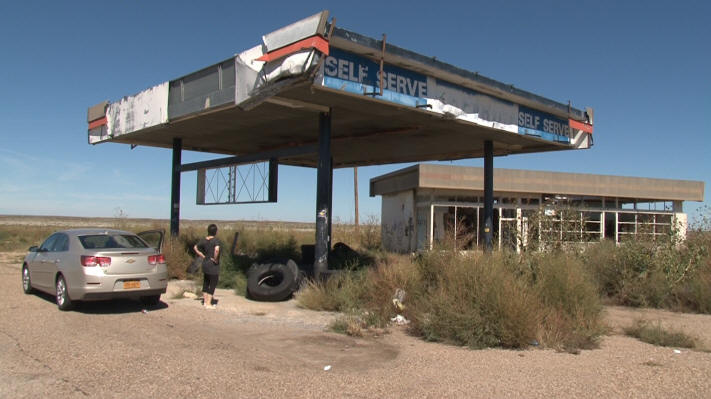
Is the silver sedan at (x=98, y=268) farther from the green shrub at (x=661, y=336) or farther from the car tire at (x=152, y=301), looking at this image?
the green shrub at (x=661, y=336)

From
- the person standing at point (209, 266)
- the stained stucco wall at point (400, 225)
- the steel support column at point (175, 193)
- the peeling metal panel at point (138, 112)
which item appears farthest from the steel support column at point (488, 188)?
the stained stucco wall at point (400, 225)

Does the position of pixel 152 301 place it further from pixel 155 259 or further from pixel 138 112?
pixel 138 112

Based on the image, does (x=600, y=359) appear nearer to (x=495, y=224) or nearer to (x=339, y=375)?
(x=339, y=375)

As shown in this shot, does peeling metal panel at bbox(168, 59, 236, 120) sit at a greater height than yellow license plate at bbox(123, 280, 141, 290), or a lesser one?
greater

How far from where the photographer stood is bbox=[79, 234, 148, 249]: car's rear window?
10842 millimetres

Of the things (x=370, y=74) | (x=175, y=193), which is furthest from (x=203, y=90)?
(x=175, y=193)

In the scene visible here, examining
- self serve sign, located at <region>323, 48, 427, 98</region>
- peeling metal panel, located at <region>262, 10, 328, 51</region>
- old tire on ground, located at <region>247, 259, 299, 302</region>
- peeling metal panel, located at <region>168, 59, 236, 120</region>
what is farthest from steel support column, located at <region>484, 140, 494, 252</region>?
peeling metal panel, located at <region>262, 10, 328, 51</region>

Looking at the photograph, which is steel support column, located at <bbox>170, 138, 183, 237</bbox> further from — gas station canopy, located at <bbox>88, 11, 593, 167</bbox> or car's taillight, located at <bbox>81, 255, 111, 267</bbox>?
car's taillight, located at <bbox>81, 255, 111, 267</bbox>

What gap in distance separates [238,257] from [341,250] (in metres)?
4.07

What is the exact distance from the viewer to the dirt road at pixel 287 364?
5.87 metres

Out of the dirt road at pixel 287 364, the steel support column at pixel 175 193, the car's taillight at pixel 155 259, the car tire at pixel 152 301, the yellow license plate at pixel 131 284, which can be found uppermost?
the steel support column at pixel 175 193

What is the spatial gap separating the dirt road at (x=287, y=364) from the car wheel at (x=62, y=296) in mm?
432

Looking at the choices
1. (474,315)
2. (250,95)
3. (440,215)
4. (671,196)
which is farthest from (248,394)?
(671,196)

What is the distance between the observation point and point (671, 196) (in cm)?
3312
